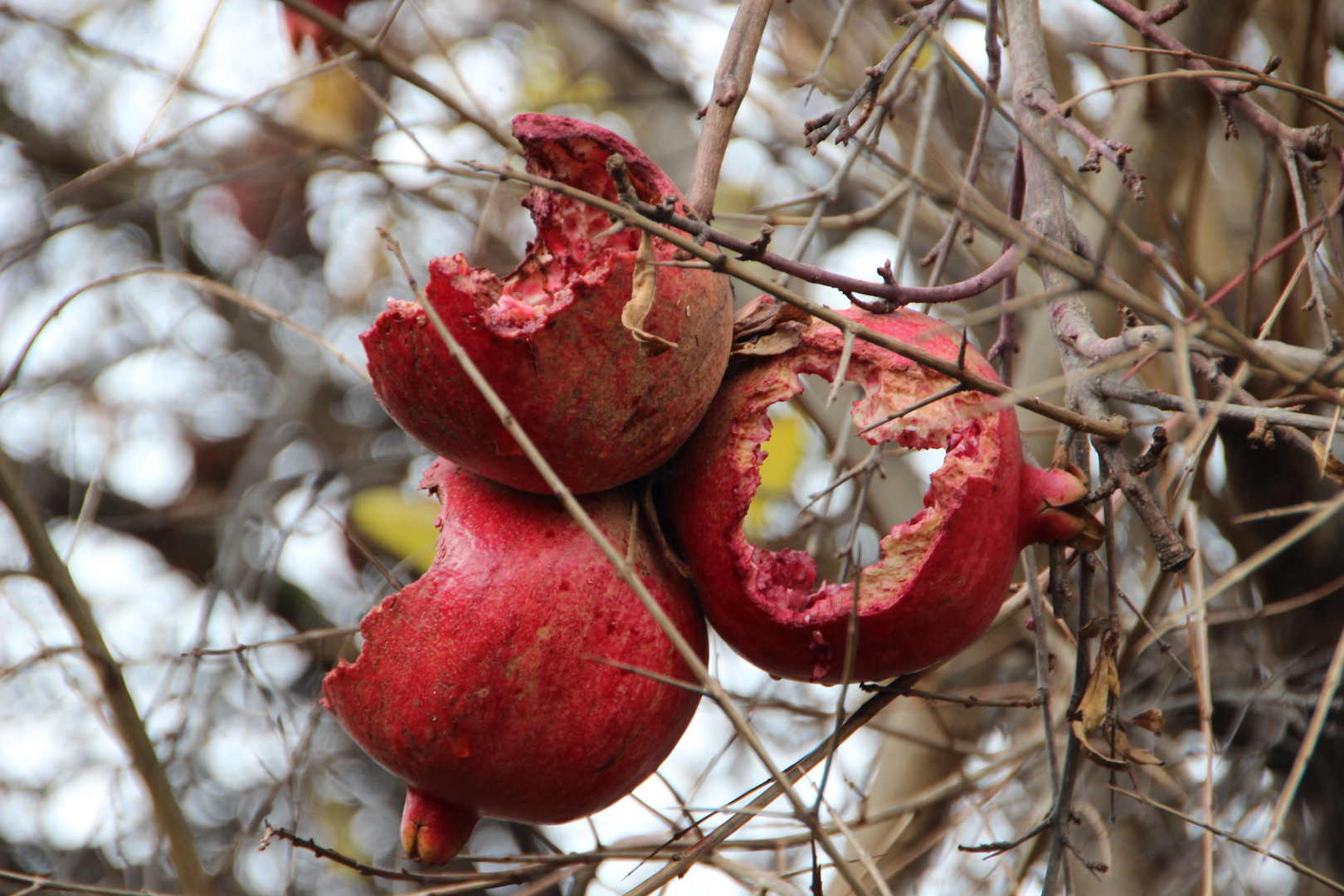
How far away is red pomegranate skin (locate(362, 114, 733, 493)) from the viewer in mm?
959

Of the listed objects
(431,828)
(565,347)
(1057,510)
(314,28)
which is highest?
(314,28)

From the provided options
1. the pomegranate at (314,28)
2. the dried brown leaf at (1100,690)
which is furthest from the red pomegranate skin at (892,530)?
the pomegranate at (314,28)

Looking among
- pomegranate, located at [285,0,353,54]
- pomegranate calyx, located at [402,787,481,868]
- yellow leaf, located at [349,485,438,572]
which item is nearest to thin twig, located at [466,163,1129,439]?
pomegranate calyx, located at [402,787,481,868]

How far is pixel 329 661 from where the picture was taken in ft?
7.59

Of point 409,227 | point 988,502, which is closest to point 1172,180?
point 988,502

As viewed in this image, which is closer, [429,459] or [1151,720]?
[1151,720]

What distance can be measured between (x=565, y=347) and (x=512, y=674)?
0.30 meters

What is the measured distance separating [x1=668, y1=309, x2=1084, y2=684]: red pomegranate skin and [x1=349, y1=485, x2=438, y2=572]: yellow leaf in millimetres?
1515

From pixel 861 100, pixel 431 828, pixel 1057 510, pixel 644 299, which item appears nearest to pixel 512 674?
pixel 431 828

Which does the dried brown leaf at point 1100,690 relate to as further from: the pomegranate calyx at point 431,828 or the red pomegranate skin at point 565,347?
the pomegranate calyx at point 431,828

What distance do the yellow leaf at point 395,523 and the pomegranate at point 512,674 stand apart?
1.49 m

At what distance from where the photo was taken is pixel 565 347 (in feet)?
3.16

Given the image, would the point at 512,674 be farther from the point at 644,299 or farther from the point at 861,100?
the point at 861,100

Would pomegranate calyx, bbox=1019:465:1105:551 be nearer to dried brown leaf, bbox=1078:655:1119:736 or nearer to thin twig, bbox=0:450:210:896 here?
dried brown leaf, bbox=1078:655:1119:736
